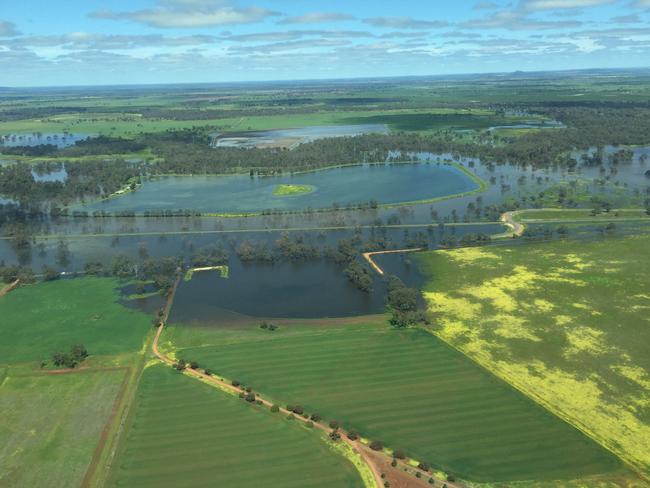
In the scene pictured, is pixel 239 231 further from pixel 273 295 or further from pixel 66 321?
pixel 66 321

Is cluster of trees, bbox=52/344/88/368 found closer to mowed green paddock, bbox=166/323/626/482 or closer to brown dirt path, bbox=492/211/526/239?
mowed green paddock, bbox=166/323/626/482

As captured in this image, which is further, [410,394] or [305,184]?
[305,184]

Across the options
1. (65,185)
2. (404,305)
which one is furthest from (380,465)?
(65,185)

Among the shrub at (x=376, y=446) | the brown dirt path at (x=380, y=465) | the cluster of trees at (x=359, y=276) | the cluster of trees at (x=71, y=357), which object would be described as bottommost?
the brown dirt path at (x=380, y=465)

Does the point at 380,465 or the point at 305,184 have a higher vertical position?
the point at 305,184

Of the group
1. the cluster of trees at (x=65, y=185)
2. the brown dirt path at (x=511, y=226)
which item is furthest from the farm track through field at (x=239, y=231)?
the cluster of trees at (x=65, y=185)

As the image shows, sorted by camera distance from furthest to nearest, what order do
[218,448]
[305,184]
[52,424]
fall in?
1. [305,184]
2. [52,424]
3. [218,448]

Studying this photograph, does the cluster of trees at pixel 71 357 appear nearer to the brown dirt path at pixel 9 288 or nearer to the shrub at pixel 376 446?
the brown dirt path at pixel 9 288
